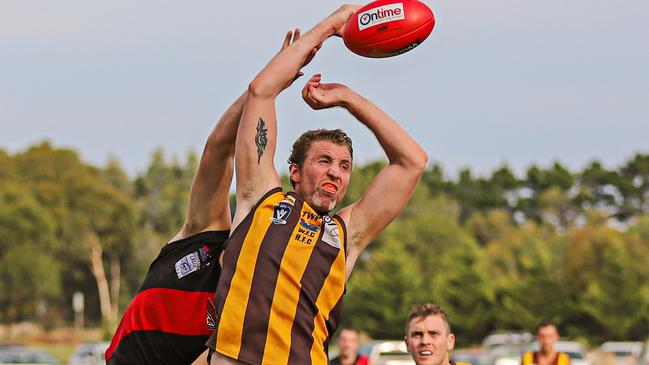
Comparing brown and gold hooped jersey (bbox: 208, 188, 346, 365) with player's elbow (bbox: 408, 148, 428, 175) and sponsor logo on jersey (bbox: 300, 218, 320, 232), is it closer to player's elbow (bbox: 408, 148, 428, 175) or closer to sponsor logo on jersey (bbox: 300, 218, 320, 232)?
sponsor logo on jersey (bbox: 300, 218, 320, 232)

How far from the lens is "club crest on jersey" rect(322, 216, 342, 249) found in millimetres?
5555

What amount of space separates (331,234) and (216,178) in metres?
0.93

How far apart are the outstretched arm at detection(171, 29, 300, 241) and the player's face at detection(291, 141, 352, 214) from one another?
52cm

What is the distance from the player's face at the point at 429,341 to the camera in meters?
7.50

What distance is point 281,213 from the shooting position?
214 inches

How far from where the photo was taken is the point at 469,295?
206 ft

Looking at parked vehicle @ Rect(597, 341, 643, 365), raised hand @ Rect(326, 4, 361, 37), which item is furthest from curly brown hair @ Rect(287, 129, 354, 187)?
parked vehicle @ Rect(597, 341, 643, 365)

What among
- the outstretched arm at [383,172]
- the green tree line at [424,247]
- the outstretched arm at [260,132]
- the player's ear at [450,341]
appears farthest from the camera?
the green tree line at [424,247]

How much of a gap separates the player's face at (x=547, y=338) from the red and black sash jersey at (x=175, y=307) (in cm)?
858

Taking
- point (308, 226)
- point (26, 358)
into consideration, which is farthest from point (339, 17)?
point (26, 358)

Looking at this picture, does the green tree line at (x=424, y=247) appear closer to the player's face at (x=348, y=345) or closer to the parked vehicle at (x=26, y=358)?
the parked vehicle at (x=26, y=358)

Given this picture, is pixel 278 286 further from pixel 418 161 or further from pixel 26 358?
pixel 26 358

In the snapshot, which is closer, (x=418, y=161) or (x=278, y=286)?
(x=278, y=286)

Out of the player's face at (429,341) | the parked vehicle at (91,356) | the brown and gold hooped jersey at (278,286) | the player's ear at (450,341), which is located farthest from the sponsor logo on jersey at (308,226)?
the parked vehicle at (91,356)
